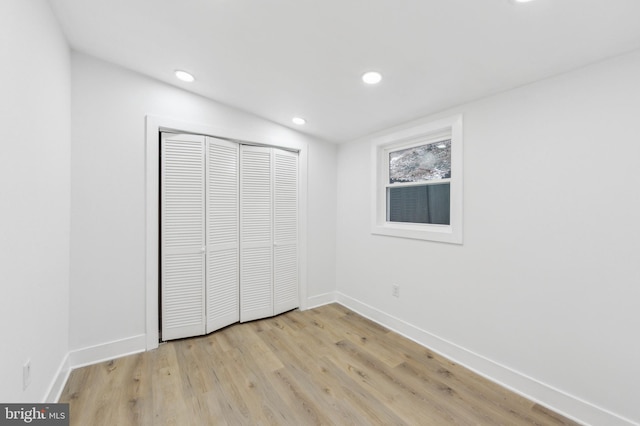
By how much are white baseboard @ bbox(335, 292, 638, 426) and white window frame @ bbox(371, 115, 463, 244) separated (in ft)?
3.00

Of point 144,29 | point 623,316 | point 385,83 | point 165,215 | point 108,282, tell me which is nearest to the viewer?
point 623,316

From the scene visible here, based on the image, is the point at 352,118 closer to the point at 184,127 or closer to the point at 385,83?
the point at 385,83

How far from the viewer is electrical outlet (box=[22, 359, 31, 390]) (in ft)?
4.18

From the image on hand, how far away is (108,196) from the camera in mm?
2135

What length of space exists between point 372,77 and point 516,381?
2.45 meters

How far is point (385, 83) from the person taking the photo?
1.99 metres

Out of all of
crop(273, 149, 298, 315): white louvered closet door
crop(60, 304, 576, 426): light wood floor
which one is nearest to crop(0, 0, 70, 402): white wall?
crop(60, 304, 576, 426): light wood floor

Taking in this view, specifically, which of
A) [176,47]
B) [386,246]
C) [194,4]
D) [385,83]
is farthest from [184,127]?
[386,246]

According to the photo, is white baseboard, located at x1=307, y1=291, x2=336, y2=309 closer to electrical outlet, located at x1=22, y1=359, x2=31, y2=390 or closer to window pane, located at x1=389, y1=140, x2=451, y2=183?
window pane, located at x1=389, y1=140, x2=451, y2=183

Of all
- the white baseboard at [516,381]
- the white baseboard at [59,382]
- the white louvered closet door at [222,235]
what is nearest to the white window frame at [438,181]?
the white baseboard at [516,381]

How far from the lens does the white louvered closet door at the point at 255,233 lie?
111 inches

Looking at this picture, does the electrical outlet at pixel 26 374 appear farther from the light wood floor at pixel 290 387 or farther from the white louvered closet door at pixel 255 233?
the white louvered closet door at pixel 255 233

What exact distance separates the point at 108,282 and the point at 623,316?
11.7 feet

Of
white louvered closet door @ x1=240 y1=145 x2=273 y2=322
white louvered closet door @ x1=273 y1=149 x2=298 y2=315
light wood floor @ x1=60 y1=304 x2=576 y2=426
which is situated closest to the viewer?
light wood floor @ x1=60 y1=304 x2=576 y2=426
